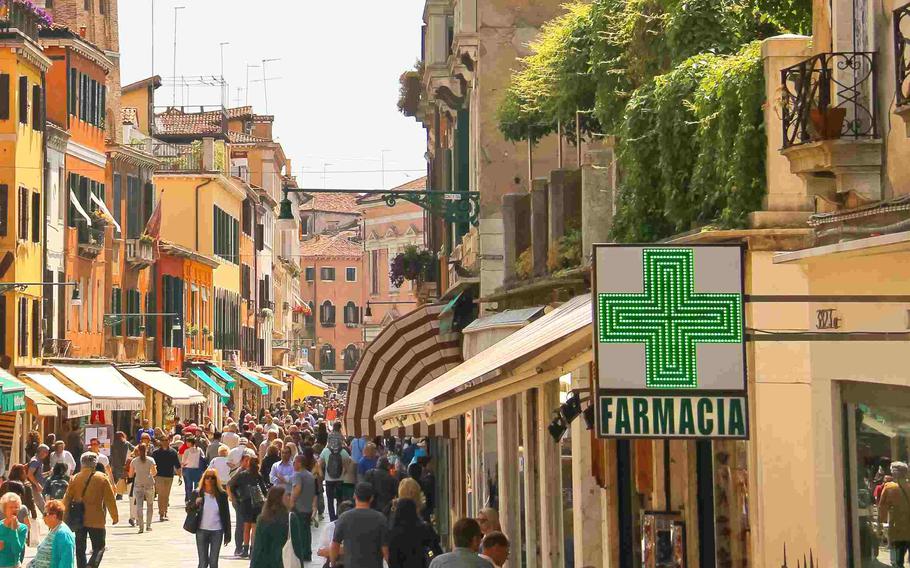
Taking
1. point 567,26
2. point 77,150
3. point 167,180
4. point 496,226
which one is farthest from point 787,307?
point 167,180

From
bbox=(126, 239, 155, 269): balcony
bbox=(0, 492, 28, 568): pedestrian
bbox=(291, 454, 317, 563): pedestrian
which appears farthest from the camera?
bbox=(126, 239, 155, 269): balcony

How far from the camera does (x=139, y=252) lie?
5853 centimetres

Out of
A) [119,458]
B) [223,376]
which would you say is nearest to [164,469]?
[119,458]

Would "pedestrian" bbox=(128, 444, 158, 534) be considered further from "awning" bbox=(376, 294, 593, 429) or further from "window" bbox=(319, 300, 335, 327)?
"window" bbox=(319, 300, 335, 327)

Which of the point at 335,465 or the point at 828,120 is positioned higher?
the point at 828,120

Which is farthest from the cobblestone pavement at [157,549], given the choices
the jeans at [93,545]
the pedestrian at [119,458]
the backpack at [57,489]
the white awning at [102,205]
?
the white awning at [102,205]

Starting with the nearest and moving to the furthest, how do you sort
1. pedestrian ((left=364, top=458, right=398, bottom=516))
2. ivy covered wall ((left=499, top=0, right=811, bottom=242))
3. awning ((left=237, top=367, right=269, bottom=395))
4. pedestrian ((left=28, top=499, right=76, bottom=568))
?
ivy covered wall ((left=499, top=0, right=811, bottom=242)), pedestrian ((left=28, top=499, right=76, bottom=568)), pedestrian ((left=364, top=458, right=398, bottom=516)), awning ((left=237, top=367, right=269, bottom=395))

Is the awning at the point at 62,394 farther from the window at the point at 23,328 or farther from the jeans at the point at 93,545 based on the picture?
the jeans at the point at 93,545

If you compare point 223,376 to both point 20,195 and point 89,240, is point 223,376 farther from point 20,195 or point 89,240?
point 20,195

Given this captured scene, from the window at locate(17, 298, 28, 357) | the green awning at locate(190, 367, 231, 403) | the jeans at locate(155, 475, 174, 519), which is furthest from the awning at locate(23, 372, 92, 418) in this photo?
the green awning at locate(190, 367, 231, 403)

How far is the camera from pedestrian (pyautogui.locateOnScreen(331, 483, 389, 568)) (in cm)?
1552

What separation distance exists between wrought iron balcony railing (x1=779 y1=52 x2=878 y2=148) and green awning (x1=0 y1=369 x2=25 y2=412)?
93.7ft

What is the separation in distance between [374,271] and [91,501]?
277 ft

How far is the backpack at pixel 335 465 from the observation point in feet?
97.1
